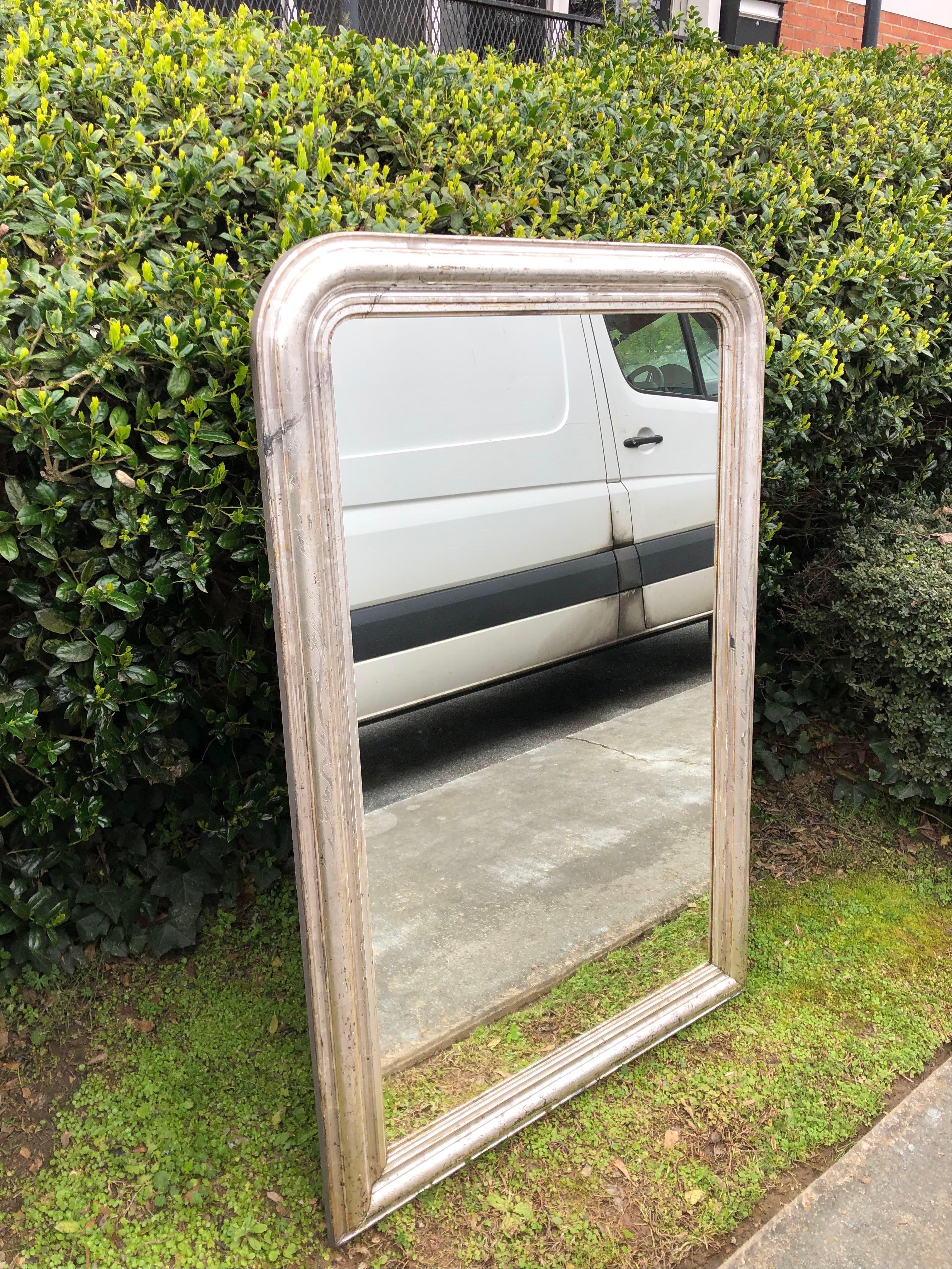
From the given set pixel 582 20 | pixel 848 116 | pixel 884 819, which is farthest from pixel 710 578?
pixel 582 20

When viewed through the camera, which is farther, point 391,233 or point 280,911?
point 280,911

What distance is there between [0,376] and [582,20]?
648cm

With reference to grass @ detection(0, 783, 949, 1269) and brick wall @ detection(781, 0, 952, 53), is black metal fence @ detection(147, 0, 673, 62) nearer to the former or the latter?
brick wall @ detection(781, 0, 952, 53)

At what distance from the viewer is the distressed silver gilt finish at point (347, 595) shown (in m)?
1.40

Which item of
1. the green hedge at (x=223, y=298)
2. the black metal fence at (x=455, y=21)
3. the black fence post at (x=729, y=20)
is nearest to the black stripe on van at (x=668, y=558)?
the green hedge at (x=223, y=298)

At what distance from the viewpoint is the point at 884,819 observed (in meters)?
3.07

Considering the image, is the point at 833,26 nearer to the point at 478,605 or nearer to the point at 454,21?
the point at 454,21

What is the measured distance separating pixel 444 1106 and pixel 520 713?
822mm

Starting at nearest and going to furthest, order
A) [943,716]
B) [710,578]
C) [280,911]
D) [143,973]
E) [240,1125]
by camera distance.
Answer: [240,1125]
[710,578]
[143,973]
[280,911]
[943,716]

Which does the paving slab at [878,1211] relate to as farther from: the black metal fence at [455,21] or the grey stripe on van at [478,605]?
the black metal fence at [455,21]

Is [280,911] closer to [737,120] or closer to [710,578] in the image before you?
[710,578]

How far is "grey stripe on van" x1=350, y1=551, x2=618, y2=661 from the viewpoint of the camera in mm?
1649

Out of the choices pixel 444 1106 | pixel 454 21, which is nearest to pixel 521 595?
pixel 444 1106

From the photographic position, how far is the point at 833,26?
805 centimetres
